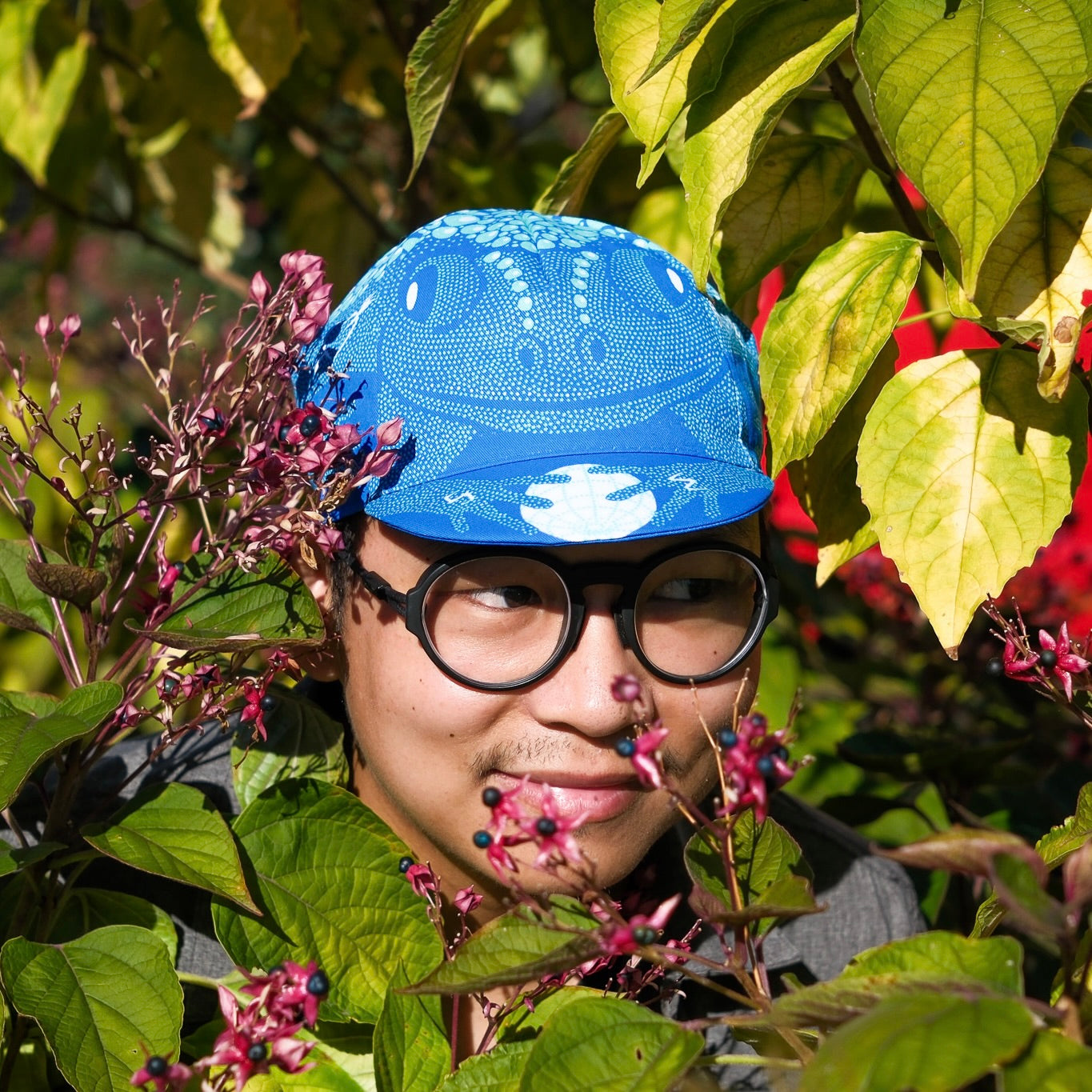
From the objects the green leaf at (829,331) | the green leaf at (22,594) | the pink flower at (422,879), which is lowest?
the pink flower at (422,879)

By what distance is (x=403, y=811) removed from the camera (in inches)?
51.5

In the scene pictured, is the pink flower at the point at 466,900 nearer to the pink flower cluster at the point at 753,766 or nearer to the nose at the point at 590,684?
the nose at the point at 590,684

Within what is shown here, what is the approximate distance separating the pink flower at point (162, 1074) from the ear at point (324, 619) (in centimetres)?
52

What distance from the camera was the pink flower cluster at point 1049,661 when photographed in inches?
39.6

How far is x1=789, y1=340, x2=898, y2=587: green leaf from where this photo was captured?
127cm

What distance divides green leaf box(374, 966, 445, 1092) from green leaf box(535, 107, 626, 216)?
83cm

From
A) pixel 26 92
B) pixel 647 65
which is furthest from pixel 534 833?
pixel 26 92

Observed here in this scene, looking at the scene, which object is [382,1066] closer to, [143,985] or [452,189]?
[143,985]

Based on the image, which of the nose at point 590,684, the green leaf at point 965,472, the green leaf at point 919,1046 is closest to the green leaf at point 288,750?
the nose at point 590,684

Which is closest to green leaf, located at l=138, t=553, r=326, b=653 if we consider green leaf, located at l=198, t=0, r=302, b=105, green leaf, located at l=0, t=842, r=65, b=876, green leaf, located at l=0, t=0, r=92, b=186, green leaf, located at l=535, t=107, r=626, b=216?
green leaf, located at l=0, t=842, r=65, b=876

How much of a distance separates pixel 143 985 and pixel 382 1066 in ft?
0.68

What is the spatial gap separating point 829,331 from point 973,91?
0.23 meters

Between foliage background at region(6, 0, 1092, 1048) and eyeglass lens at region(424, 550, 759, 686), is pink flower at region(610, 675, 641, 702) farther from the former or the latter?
foliage background at region(6, 0, 1092, 1048)

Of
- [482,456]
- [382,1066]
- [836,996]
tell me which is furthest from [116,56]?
[836,996]
